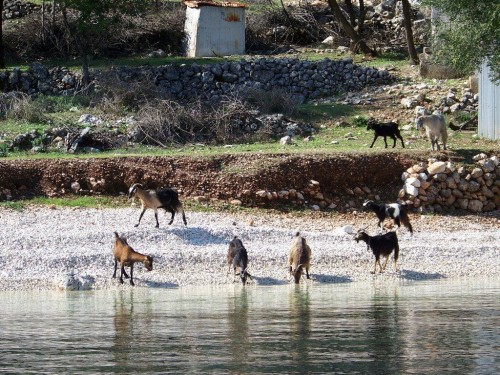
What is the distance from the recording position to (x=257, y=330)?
14680 millimetres

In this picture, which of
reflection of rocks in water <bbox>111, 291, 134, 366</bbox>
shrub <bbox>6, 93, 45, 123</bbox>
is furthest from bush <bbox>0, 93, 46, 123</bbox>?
reflection of rocks in water <bbox>111, 291, 134, 366</bbox>

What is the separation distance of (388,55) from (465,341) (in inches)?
1246

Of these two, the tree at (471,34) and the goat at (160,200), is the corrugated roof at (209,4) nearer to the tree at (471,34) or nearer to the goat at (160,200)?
the tree at (471,34)

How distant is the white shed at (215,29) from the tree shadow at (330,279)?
2524 centimetres

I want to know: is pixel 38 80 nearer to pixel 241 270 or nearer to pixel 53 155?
pixel 53 155

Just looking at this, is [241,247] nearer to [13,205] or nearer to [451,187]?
[13,205]

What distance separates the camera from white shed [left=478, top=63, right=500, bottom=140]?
103 feet

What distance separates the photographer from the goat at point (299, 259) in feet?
66.0

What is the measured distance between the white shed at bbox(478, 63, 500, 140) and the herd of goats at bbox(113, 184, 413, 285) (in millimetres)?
8412

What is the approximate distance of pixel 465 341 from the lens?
44.9 ft

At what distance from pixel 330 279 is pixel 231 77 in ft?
66.7

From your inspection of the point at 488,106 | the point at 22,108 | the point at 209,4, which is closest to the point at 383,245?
the point at 488,106

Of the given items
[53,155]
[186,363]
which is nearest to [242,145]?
[53,155]

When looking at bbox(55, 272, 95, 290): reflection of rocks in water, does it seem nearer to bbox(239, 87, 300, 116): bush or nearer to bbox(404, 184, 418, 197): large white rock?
bbox(404, 184, 418, 197): large white rock
